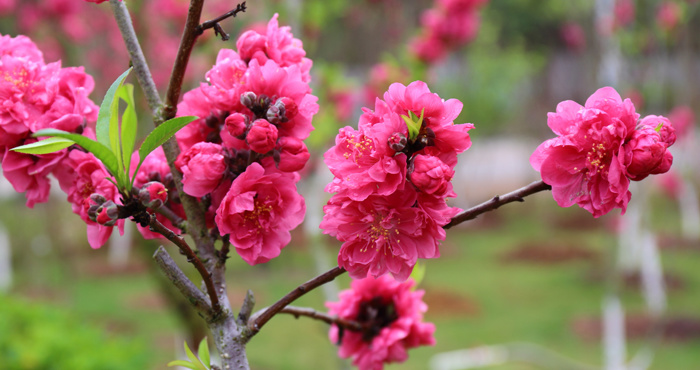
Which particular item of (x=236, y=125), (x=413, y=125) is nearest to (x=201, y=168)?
(x=236, y=125)

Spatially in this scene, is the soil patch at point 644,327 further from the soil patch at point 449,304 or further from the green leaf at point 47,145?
the green leaf at point 47,145

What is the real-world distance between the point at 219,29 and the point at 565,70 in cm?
2062

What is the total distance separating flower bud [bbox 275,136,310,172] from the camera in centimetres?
88

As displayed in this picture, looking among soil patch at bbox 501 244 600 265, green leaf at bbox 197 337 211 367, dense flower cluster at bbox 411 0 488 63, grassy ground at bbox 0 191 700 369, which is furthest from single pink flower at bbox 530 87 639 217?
soil patch at bbox 501 244 600 265

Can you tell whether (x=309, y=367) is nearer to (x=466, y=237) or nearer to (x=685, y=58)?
(x=685, y=58)

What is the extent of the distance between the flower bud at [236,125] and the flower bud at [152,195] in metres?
0.14

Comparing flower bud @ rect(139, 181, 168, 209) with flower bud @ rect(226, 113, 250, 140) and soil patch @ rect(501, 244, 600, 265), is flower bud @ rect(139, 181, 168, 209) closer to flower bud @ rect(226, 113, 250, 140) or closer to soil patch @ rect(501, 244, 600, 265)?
flower bud @ rect(226, 113, 250, 140)

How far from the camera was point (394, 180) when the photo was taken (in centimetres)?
74

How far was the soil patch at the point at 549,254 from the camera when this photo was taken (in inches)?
396

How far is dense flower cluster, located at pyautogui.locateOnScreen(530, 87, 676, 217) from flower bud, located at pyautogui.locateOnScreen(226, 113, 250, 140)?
382 millimetres

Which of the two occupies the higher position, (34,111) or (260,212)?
(34,111)

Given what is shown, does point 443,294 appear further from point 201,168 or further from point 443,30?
point 201,168

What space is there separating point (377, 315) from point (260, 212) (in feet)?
1.19

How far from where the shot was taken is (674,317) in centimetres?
694
